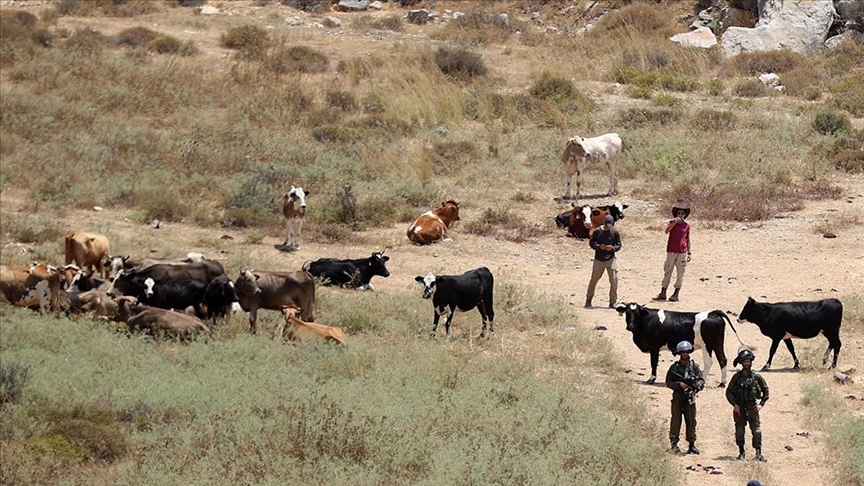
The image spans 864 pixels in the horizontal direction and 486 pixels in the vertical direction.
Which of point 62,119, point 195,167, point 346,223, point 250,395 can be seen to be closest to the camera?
point 250,395

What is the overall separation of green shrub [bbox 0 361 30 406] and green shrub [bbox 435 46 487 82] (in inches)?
858

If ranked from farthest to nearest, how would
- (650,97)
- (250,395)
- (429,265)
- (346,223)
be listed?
(650,97), (346,223), (429,265), (250,395)

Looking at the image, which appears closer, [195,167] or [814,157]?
[195,167]

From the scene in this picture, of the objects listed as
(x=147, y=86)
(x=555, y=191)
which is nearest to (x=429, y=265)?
(x=555, y=191)

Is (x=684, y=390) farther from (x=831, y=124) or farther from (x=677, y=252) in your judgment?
(x=831, y=124)

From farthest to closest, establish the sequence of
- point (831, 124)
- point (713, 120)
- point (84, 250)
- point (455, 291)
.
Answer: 1. point (713, 120)
2. point (831, 124)
3. point (84, 250)
4. point (455, 291)

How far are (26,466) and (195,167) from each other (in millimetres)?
13798

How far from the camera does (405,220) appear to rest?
942 inches

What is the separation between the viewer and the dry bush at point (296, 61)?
34031 mm

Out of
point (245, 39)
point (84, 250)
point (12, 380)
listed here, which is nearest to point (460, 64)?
point (245, 39)

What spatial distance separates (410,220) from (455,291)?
7.40 m

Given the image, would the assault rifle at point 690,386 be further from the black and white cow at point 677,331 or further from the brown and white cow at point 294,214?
the brown and white cow at point 294,214

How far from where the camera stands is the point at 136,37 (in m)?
36.2

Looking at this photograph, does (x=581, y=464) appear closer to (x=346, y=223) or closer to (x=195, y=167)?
(x=346, y=223)
